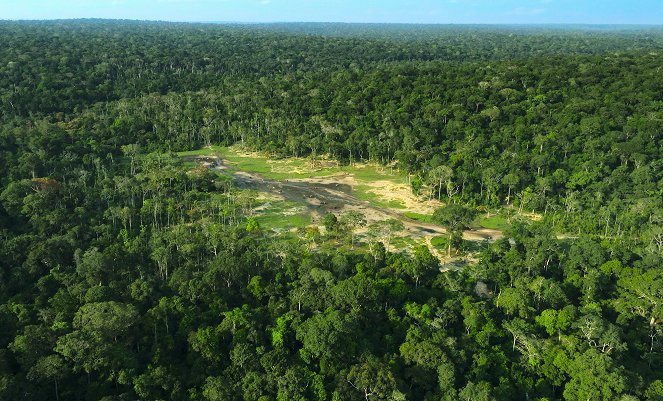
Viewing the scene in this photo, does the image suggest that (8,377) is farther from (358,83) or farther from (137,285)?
(358,83)

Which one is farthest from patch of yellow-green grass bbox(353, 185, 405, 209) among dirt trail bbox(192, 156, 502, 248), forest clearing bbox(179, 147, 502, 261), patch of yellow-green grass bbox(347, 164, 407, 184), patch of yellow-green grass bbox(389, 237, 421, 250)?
patch of yellow-green grass bbox(389, 237, 421, 250)

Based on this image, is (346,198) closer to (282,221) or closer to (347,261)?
(282,221)

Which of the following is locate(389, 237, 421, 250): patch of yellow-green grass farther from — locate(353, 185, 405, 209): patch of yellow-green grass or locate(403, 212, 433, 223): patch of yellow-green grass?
locate(353, 185, 405, 209): patch of yellow-green grass

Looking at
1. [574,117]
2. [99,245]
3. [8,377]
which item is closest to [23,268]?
[99,245]

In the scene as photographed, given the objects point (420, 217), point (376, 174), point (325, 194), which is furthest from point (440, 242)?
point (376, 174)

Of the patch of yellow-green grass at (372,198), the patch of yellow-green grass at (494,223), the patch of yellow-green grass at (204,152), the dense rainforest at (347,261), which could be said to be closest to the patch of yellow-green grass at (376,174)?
the dense rainforest at (347,261)

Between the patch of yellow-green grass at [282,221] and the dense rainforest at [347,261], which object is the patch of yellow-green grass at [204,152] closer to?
the dense rainforest at [347,261]
